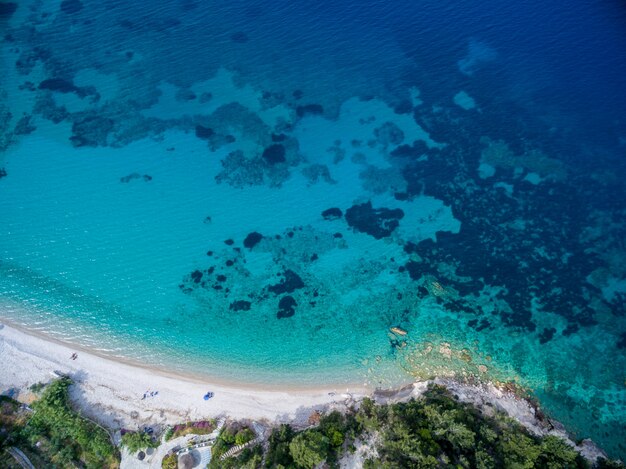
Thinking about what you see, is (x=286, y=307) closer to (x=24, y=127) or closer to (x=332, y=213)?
(x=332, y=213)

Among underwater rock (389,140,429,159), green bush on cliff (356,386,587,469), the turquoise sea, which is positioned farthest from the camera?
underwater rock (389,140,429,159)

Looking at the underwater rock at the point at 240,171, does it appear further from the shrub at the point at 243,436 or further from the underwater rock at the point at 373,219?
the shrub at the point at 243,436

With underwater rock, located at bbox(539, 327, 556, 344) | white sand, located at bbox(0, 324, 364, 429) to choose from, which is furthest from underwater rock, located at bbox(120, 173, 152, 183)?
underwater rock, located at bbox(539, 327, 556, 344)

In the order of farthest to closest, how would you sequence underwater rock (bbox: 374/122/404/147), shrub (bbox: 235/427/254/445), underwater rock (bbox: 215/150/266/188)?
underwater rock (bbox: 374/122/404/147)
underwater rock (bbox: 215/150/266/188)
shrub (bbox: 235/427/254/445)

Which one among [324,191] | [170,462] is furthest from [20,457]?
[324,191]

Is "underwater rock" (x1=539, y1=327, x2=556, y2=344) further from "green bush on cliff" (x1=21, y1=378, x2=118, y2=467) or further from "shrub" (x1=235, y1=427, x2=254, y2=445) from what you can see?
"green bush on cliff" (x1=21, y1=378, x2=118, y2=467)

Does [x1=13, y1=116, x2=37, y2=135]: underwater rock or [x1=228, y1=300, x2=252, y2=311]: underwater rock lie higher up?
[x1=13, y1=116, x2=37, y2=135]: underwater rock

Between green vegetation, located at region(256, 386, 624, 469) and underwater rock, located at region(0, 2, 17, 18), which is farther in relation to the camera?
underwater rock, located at region(0, 2, 17, 18)
